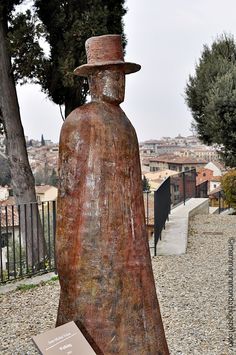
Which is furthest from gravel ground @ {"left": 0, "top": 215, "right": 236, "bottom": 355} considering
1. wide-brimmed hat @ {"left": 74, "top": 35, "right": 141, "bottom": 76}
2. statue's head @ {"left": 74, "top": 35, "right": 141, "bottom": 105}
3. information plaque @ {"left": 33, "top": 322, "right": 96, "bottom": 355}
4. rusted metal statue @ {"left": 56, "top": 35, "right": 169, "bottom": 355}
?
wide-brimmed hat @ {"left": 74, "top": 35, "right": 141, "bottom": 76}

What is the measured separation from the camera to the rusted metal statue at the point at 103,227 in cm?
260

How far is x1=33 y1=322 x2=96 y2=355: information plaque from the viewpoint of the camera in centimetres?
239

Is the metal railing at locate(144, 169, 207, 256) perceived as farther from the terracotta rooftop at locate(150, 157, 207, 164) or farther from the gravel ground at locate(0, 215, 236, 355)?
the terracotta rooftop at locate(150, 157, 207, 164)

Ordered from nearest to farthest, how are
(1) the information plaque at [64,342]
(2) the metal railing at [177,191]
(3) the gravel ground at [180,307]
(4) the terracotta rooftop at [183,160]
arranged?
1. (1) the information plaque at [64,342]
2. (3) the gravel ground at [180,307]
3. (2) the metal railing at [177,191]
4. (4) the terracotta rooftop at [183,160]

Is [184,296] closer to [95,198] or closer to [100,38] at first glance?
[95,198]

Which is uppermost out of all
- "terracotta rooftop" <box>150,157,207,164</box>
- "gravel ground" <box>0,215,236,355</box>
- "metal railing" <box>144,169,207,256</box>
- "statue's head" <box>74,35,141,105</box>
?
"statue's head" <box>74,35,141,105</box>

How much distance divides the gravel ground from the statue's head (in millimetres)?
2912

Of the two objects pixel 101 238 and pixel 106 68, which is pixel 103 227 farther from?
pixel 106 68

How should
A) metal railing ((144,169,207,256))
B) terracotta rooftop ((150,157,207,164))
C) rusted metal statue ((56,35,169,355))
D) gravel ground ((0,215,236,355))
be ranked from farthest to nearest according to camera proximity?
terracotta rooftop ((150,157,207,164)) < metal railing ((144,169,207,256)) < gravel ground ((0,215,236,355)) < rusted metal statue ((56,35,169,355))

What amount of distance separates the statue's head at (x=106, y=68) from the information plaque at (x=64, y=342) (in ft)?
4.50

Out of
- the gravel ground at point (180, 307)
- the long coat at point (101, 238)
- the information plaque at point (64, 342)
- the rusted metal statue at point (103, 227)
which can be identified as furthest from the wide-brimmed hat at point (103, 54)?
the gravel ground at point (180, 307)

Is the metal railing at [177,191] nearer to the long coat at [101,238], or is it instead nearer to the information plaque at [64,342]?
the long coat at [101,238]

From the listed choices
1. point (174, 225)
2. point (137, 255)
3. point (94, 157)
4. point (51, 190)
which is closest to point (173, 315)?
point (137, 255)

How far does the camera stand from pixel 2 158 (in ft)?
60.6
